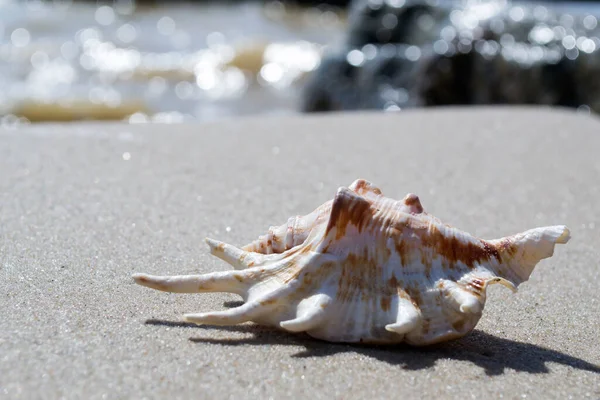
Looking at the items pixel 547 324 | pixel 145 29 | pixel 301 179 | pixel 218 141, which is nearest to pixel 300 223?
pixel 547 324

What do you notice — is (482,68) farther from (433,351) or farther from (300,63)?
(433,351)

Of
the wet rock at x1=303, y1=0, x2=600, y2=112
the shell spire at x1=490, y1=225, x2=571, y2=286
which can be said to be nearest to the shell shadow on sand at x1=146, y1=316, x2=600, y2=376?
the shell spire at x1=490, y1=225, x2=571, y2=286

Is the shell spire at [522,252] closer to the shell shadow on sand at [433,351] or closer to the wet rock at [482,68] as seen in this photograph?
the shell shadow on sand at [433,351]

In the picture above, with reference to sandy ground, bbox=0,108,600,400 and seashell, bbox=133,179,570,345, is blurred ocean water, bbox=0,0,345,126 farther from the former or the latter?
seashell, bbox=133,179,570,345

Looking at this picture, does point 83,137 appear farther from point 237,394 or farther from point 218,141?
point 237,394

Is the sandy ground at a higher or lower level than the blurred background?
lower

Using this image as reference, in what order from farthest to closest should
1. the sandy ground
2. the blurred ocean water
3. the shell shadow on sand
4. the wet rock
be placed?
the blurred ocean water < the wet rock < the shell shadow on sand < the sandy ground
